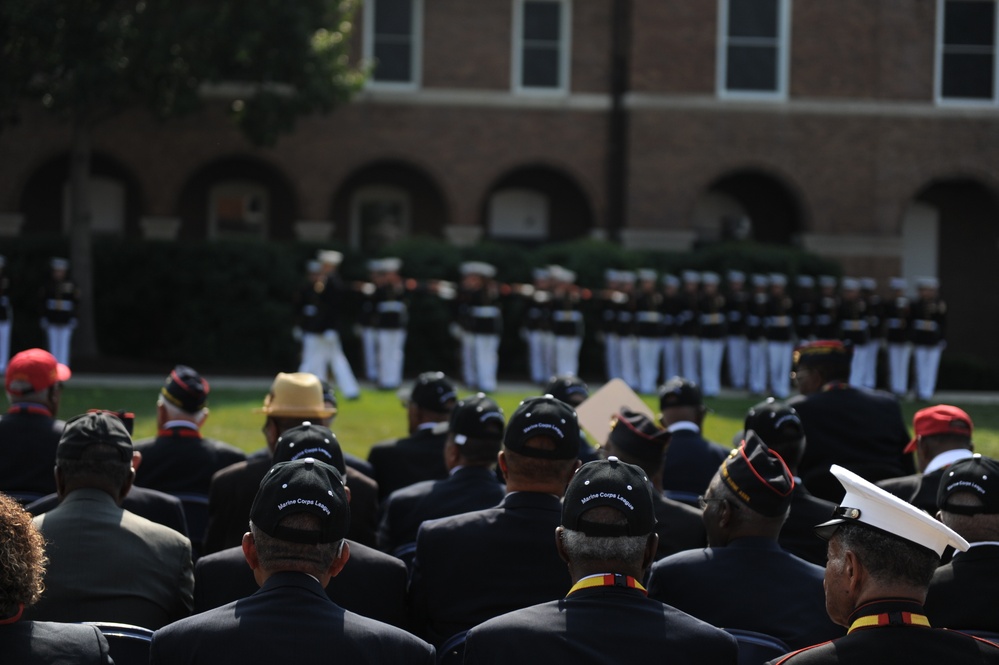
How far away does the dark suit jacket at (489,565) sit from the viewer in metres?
4.60

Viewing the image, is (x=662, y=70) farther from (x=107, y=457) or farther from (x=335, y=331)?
(x=107, y=457)

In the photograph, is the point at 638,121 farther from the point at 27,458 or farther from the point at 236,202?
the point at 27,458

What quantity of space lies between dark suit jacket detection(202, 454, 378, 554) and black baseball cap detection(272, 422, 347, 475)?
61cm


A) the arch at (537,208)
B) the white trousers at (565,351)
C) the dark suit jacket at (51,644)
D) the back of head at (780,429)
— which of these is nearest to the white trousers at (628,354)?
the white trousers at (565,351)

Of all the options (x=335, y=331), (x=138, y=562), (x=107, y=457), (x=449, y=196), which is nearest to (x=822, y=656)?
(x=138, y=562)

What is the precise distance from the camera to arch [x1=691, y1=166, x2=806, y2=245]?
29.9 meters

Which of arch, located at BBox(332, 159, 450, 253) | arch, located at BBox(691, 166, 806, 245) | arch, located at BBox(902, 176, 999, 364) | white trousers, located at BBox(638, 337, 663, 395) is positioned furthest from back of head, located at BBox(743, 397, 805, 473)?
arch, located at BBox(902, 176, 999, 364)

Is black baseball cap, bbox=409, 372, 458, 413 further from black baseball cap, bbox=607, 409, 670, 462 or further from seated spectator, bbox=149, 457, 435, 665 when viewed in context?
seated spectator, bbox=149, 457, 435, 665

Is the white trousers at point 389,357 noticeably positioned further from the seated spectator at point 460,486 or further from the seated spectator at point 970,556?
the seated spectator at point 970,556

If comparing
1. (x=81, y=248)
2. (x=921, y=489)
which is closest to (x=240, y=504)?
(x=921, y=489)

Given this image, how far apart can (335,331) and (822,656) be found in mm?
15668

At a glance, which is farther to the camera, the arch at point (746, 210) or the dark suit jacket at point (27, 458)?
the arch at point (746, 210)

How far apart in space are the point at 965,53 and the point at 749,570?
27.1m

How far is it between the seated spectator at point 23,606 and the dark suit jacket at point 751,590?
6.32ft
